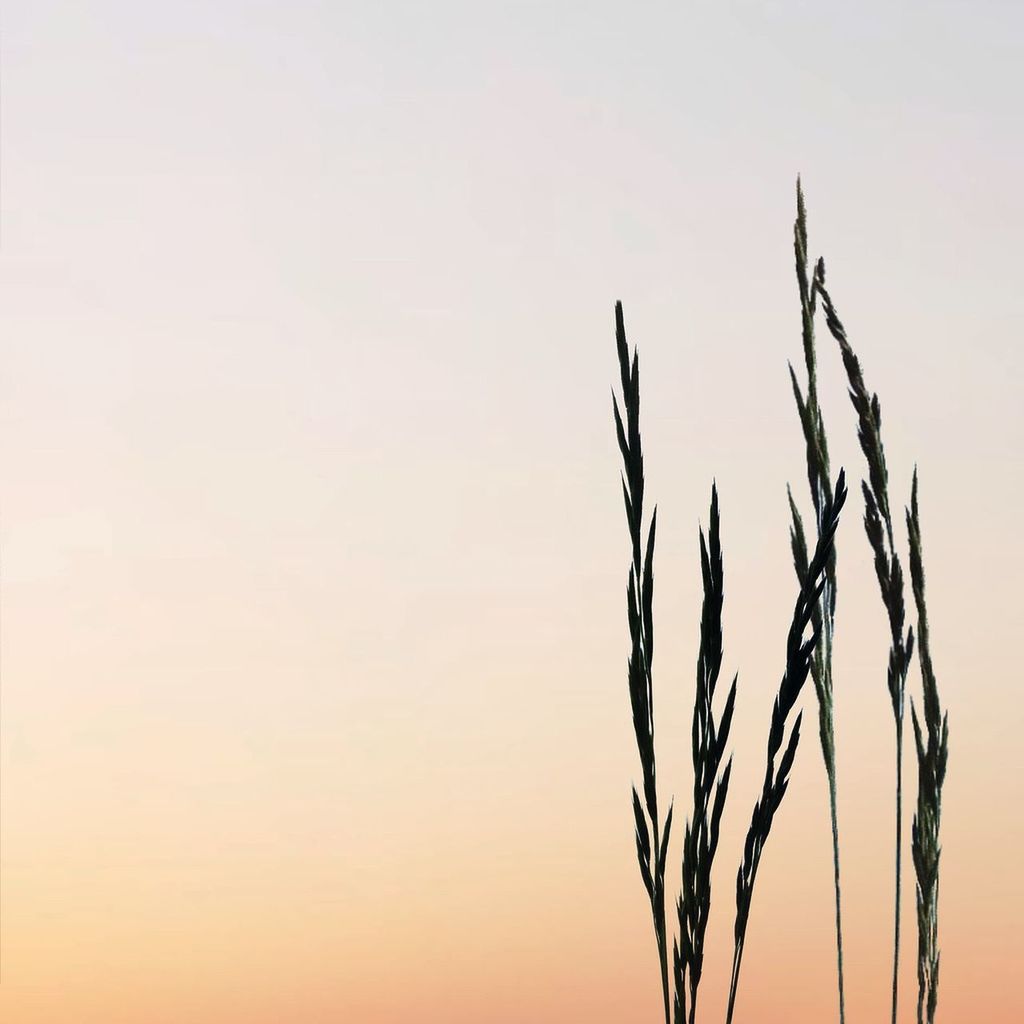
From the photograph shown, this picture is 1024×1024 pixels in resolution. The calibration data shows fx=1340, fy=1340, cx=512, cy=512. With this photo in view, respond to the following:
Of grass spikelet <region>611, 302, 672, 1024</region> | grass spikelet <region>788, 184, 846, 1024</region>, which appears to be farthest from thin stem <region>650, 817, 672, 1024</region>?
grass spikelet <region>788, 184, 846, 1024</region>

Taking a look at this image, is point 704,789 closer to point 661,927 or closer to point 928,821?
point 661,927

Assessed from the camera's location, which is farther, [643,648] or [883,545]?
[883,545]

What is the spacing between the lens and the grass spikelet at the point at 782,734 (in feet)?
3.04

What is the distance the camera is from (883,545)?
147cm

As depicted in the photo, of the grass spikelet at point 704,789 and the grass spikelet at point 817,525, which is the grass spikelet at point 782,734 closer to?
the grass spikelet at point 704,789

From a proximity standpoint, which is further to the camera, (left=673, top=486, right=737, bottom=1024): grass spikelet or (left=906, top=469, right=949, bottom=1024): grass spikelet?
(left=906, top=469, right=949, bottom=1024): grass spikelet

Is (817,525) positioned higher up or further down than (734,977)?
higher up

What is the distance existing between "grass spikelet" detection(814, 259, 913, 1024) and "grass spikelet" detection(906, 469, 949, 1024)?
21 mm

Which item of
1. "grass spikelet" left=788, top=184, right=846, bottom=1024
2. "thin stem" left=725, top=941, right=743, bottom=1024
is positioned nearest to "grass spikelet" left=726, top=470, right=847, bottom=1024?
"thin stem" left=725, top=941, right=743, bottom=1024

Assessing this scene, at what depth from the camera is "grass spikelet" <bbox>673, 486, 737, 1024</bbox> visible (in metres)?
0.91

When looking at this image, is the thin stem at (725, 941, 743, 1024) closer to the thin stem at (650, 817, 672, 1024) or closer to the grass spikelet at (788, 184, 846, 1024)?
the thin stem at (650, 817, 672, 1024)

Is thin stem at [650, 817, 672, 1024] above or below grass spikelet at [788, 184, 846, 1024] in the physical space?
below

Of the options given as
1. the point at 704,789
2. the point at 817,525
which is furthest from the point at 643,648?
the point at 817,525

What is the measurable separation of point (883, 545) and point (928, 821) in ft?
0.97
